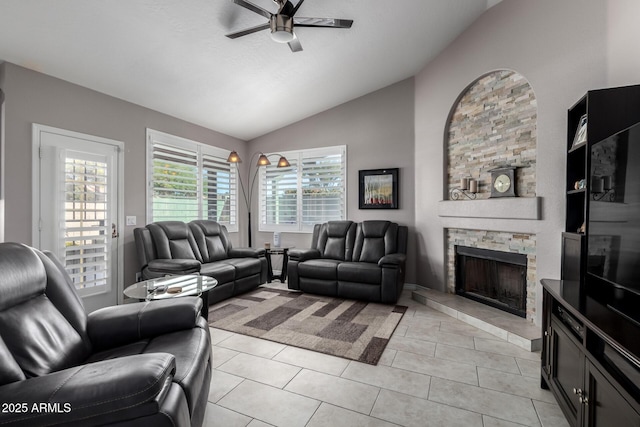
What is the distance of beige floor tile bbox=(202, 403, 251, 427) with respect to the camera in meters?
1.76

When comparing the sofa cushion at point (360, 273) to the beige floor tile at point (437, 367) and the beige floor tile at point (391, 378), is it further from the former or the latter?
the beige floor tile at point (391, 378)

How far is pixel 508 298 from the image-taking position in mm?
3408

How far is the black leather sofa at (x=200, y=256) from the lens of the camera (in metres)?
3.74

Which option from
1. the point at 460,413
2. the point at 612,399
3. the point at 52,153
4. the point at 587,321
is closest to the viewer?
the point at 612,399

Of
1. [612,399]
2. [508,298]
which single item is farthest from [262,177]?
[612,399]

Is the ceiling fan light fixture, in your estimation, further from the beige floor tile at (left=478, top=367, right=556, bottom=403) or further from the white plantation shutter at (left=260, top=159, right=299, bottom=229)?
the white plantation shutter at (left=260, top=159, right=299, bottom=229)

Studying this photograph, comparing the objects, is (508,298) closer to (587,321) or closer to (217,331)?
(587,321)

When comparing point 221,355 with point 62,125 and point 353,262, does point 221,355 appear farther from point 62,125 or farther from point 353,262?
point 62,125

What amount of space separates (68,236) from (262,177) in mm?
3294

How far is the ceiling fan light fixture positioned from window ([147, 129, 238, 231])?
2772 mm

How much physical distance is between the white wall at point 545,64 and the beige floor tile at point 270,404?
2.53 meters

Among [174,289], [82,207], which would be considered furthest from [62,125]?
[174,289]

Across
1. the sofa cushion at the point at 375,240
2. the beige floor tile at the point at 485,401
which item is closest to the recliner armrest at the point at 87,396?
the beige floor tile at the point at 485,401

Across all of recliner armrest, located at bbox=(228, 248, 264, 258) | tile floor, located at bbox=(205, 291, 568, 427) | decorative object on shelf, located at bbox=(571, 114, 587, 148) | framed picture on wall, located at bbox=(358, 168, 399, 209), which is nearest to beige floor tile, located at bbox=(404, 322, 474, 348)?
tile floor, located at bbox=(205, 291, 568, 427)
